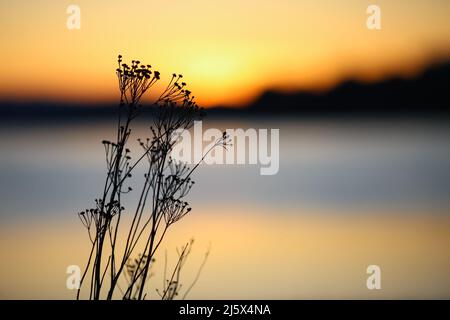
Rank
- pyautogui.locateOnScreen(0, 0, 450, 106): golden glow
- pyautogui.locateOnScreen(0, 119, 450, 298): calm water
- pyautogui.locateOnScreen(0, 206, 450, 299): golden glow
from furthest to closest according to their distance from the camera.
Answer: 1. pyautogui.locateOnScreen(0, 0, 450, 106): golden glow
2. pyautogui.locateOnScreen(0, 119, 450, 298): calm water
3. pyautogui.locateOnScreen(0, 206, 450, 299): golden glow

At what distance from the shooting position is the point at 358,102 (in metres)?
10.8

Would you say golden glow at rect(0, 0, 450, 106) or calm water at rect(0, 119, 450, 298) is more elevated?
golden glow at rect(0, 0, 450, 106)

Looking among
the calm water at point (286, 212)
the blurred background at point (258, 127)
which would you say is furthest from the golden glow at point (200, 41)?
the calm water at point (286, 212)

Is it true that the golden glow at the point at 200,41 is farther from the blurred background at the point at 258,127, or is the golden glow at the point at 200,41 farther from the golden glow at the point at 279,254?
the golden glow at the point at 279,254

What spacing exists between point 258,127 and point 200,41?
111 inches

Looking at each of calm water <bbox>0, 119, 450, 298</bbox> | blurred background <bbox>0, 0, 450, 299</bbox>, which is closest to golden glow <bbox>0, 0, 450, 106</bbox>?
blurred background <bbox>0, 0, 450, 299</bbox>

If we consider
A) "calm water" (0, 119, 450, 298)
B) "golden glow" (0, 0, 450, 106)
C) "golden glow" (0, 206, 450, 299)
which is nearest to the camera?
A: "golden glow" (0, 206, 450, 299)

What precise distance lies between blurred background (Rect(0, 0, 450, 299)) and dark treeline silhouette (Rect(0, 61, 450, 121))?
43 mm

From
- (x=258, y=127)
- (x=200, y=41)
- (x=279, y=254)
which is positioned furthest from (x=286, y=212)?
(x=258, y=127)

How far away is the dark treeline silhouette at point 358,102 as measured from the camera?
923cm

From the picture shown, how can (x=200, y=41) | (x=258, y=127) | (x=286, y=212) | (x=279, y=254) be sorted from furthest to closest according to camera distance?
(x=258, y=127) → (x=286, y=212) → (x=200, y=41) → (x=279, y=254)

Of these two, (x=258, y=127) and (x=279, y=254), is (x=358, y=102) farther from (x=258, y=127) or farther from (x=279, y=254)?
(x=279, y=254)

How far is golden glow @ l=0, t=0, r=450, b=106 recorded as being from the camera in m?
6.49

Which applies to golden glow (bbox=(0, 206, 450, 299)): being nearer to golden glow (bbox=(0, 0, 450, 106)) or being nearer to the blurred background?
the blurred background
